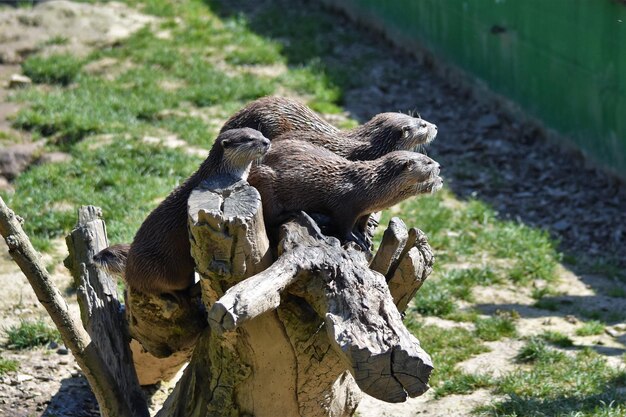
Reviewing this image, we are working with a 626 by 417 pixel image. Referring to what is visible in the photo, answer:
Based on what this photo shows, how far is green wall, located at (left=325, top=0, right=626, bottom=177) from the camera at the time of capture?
8414 millimetres

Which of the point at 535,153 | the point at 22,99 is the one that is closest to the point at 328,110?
the point at 535,153

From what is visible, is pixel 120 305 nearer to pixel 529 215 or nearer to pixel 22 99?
pixel 529 215

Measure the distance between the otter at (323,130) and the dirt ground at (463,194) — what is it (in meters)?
1.62

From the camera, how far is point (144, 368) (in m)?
5.23

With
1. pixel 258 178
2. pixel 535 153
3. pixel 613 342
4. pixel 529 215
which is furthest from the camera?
pixel 535 153

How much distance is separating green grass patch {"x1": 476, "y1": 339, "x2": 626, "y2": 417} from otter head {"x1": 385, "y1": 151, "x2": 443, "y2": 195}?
1600 mm

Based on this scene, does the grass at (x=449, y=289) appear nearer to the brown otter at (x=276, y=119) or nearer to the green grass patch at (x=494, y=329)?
the green grass patch at (x=494, y=329)

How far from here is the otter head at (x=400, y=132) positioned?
4180mm

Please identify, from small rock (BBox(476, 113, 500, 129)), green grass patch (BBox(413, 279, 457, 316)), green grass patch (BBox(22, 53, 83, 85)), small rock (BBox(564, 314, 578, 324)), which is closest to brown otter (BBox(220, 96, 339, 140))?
green grass patch (BBox(413, 279, 457, 316))

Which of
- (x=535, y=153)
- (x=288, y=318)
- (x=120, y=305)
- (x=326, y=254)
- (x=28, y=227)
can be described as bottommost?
(x=535, y=153)

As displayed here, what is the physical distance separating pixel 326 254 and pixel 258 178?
1.73 ft

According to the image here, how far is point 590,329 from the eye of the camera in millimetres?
6180

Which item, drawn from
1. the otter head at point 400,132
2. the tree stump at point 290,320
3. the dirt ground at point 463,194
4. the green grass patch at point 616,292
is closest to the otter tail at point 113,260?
the tree stump at point 290,320

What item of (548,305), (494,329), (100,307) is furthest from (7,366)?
(548,305)
